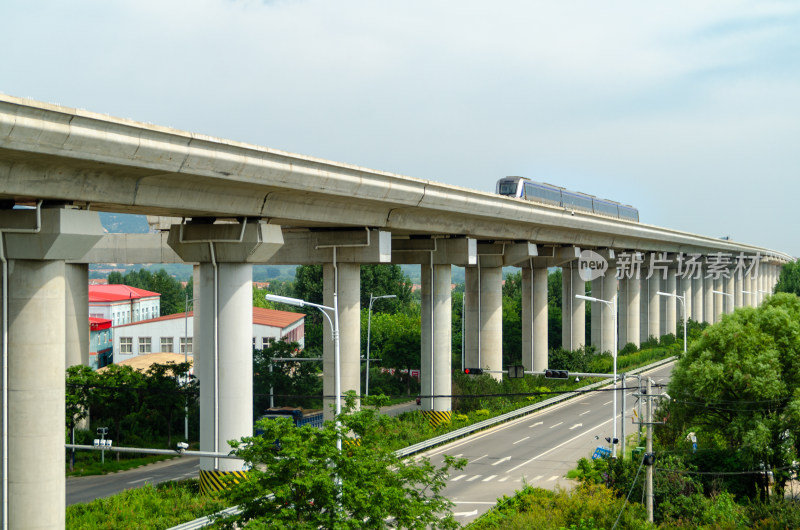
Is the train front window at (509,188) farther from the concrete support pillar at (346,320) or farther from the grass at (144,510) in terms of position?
the grass at (144,510)

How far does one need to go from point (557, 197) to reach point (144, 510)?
51.2m

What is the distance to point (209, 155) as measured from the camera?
24.6 metres

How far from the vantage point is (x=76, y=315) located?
48375 mm

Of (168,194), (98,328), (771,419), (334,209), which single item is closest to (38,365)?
(168,194)

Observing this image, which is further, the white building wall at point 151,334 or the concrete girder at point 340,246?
the white building wall at point 151,334

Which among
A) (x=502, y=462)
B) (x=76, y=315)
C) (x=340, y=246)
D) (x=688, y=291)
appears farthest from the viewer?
(x=688, y=291)

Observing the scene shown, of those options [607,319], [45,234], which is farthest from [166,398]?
[607,319]

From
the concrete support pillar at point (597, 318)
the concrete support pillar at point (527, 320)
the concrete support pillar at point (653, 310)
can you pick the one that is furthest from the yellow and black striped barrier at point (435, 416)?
the concrete support pillar at point (653, 310)

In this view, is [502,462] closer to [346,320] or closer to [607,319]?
[346,320]

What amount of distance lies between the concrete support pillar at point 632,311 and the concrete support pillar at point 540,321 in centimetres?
2547

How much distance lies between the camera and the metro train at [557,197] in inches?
2539

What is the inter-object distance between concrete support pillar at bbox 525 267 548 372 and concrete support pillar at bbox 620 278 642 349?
2547 cm

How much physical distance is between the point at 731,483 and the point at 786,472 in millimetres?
2265

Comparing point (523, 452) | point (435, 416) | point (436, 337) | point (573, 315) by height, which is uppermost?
point (436, 337)
